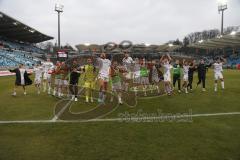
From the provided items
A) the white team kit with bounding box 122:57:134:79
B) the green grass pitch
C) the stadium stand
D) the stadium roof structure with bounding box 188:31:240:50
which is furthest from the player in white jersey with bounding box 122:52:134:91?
the stadium roof structure with bounding box 188:31:240:50

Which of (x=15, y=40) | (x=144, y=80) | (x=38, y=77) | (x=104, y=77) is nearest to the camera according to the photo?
(x=104, y=77)

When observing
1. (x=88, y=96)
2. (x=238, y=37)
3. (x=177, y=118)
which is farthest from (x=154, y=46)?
(x=177, y=118)

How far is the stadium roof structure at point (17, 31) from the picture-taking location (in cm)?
5959

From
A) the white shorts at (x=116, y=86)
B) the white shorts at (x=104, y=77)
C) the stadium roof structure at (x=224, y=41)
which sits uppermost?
the stadium roof structure at (x=224, y=41)

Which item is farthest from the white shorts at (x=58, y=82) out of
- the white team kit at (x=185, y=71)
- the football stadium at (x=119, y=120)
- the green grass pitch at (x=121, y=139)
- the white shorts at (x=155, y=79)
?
the white team kit at (x=185, y=71)

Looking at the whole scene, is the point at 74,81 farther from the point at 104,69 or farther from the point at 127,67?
the point at 127,67

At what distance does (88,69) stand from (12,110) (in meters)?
4.22

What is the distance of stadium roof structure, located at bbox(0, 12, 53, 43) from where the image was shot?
5959 cm

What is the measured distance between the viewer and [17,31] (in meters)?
71.7

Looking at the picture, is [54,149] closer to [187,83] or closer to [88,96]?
[88,96]

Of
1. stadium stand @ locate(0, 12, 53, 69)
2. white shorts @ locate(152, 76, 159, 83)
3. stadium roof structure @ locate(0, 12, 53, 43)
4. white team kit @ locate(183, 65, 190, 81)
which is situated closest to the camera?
white team kit @ locate(183, 65, 190, 81)

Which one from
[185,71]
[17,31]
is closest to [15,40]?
[17,31]

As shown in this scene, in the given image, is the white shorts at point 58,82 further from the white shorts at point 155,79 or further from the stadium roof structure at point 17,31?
the stadium roof structure at point 17,31

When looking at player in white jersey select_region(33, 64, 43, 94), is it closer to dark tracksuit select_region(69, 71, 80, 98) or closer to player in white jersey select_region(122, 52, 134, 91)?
dark tracksuit select_region(69, 71, 80, 98)
